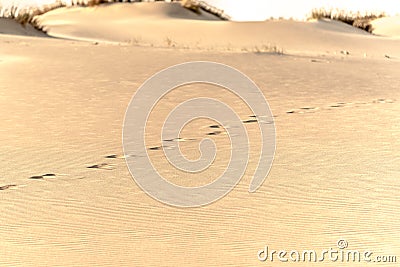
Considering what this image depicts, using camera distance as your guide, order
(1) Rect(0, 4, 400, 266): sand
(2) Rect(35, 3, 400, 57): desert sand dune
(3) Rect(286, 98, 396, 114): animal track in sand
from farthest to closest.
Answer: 1. (2) Rect(35, 3, 400, 57): desert sand dune
2. (3) Rect(286, 98, 396, 114): animal track in sand
3. (1) Rect(0, 4, 400, 266): sand

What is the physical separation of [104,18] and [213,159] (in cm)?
2411

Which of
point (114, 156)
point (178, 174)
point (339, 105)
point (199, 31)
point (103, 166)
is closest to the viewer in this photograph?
point (178, 174)

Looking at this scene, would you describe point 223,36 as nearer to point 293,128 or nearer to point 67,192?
point 293,128

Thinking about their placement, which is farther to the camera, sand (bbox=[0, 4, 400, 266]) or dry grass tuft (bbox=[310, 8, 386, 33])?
dry grass tuft (bbox=[310, 8, 386, 33])

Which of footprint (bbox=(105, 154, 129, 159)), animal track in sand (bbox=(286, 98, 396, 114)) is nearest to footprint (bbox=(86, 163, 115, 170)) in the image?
footprint (bbox=(105, 154, 129, 159))

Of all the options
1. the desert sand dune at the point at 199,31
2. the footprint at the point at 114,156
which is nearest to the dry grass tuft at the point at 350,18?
the desert sand dune at the point at 199,31

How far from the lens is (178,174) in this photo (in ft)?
21.1

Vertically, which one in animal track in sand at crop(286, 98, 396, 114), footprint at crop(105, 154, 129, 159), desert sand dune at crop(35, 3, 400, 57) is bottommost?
footprint at crop(105, 154, 129, 159)

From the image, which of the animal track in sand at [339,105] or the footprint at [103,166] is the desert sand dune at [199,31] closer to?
the animal track in sand at [339,105]

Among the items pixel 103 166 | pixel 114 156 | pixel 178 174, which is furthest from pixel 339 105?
pixel 103 166

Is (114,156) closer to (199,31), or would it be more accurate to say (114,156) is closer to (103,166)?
(103,166)

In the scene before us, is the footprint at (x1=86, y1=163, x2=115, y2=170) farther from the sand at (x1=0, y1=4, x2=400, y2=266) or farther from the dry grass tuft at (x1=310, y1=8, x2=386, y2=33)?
the dry grass tuft at (x1=310, y1=8, x2=386, y2=33)

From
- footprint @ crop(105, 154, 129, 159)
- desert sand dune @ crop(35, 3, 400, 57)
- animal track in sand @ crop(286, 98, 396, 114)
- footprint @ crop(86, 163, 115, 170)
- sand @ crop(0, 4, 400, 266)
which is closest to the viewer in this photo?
sand @ crop(0, 4, 400, 266)

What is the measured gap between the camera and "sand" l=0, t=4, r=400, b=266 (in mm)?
4609
